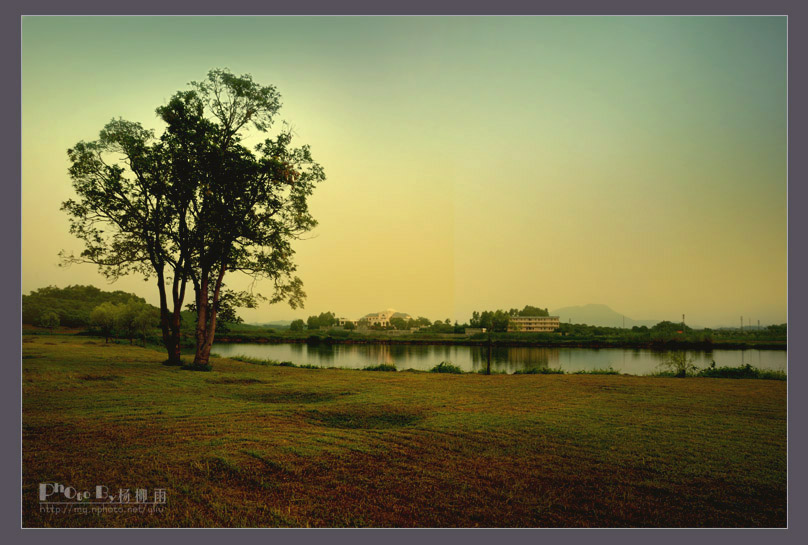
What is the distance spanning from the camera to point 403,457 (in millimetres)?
5496

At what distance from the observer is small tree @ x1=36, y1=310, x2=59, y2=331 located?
12.3 meters

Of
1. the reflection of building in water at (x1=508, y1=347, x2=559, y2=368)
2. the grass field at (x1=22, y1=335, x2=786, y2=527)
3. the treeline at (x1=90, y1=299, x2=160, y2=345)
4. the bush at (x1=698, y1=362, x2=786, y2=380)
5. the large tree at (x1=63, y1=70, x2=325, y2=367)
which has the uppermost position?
the large tree at (x1=63, y1=70, x2=325, y2=367)

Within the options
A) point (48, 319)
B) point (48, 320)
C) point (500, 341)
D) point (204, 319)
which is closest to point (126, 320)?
point (48, 320)

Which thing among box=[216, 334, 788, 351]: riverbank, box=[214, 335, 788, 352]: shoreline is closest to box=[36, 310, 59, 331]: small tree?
box=[216, 334, 788, 351]: riverbank

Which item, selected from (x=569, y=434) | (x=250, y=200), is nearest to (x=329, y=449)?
(x=569, y=434)

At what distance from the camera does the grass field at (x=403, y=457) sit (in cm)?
428

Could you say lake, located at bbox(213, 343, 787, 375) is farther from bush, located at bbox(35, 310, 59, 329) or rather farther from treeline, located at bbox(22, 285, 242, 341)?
bush, located at bbox(35, 310, 59, 329)

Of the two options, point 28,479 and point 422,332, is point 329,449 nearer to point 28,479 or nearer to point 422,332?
point 28,479

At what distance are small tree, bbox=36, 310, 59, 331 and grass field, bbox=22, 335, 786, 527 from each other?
10.2ft

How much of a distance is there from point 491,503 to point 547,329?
49981 millimetres

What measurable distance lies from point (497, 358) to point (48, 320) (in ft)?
78.5

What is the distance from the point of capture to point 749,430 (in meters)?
7.27

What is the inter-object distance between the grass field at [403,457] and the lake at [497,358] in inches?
474

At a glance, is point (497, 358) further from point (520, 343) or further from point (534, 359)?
point (520, 343)
